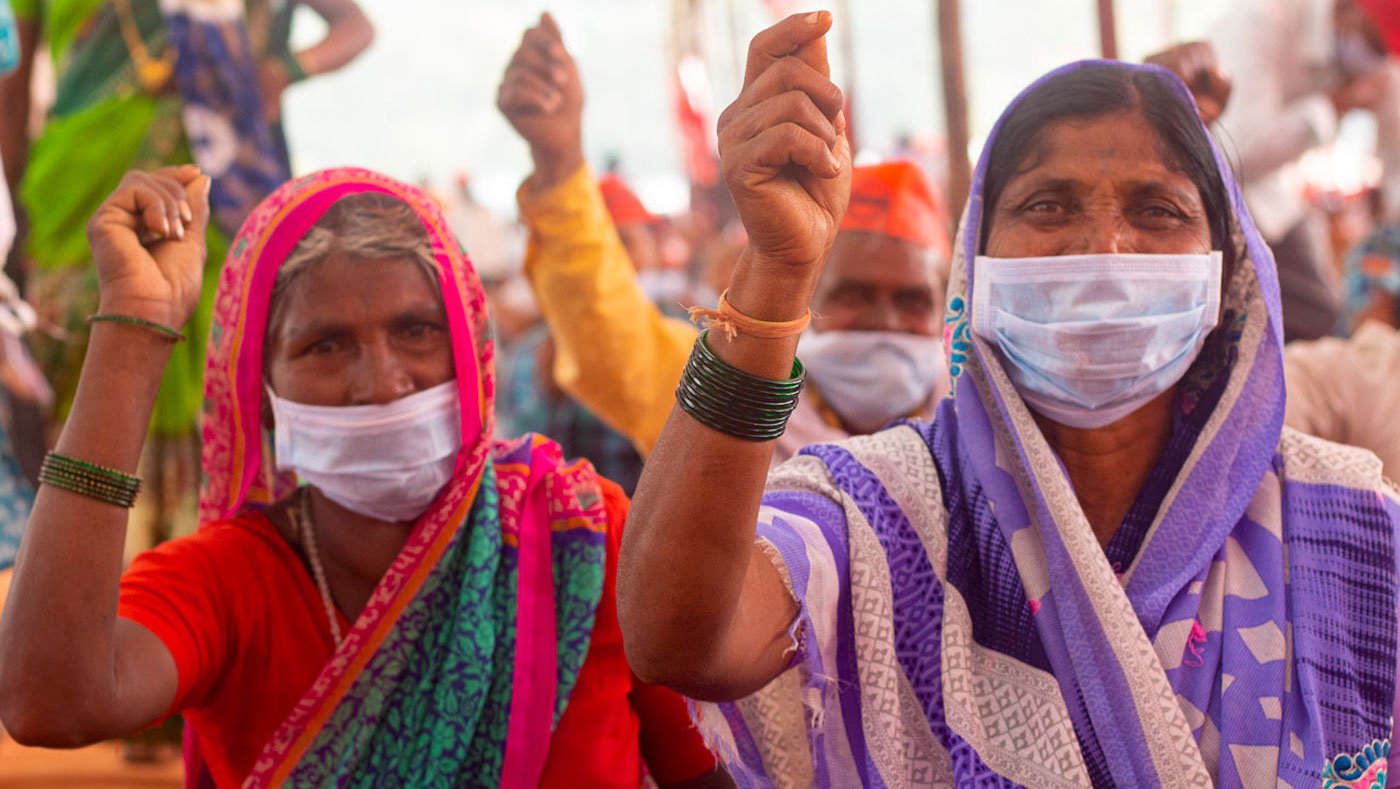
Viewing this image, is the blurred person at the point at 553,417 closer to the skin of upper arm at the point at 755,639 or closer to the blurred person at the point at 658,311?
the blurred person at the point at 658,311

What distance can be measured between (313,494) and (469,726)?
0.51 meters

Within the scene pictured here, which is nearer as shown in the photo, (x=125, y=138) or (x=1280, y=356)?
(x=1280, y=356)

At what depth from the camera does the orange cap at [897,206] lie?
3355 mm

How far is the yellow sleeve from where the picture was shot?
2.82 meters

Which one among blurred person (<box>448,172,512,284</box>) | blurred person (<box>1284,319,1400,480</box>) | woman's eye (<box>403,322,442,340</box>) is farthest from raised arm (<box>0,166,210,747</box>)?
blurred person (<box>448,172,512,284</box>)

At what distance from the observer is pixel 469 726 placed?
2078 mm

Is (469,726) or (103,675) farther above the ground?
(103,675)

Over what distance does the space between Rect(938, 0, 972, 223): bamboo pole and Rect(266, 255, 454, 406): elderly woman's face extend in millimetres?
2014

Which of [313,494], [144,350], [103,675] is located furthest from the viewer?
[313,494]

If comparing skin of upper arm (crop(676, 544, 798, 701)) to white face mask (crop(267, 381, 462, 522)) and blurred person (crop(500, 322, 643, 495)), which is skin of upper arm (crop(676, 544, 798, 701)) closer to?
white face mask (crop(267, 381, 462, 522))

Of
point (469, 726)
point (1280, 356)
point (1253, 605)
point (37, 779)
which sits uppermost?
point (1280, 356)

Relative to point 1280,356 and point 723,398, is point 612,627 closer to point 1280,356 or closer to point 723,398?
point 723,398

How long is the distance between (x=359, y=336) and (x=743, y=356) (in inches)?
38.5

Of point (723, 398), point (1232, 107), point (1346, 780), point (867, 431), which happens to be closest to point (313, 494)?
point (723, 398)
